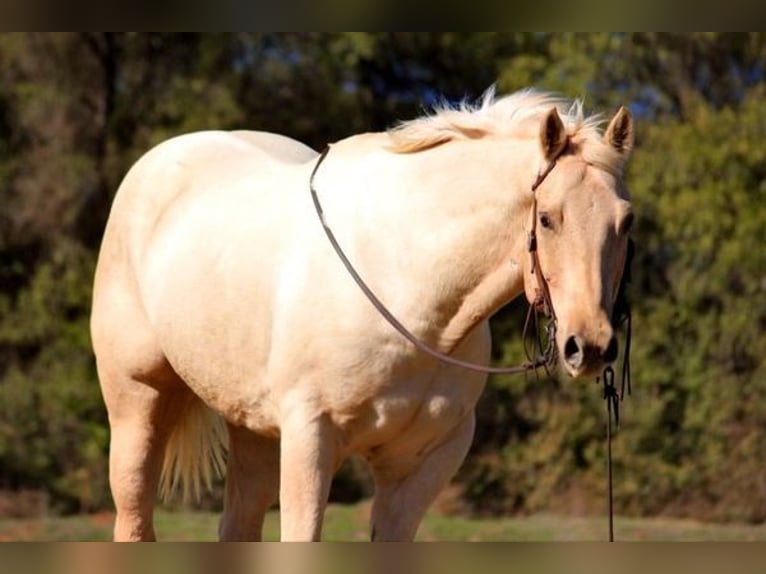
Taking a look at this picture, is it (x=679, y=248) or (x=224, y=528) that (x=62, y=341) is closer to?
(x=679, y=248)

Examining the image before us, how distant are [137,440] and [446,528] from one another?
5.34 metres

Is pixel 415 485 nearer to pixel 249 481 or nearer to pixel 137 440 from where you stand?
pixel 249 481

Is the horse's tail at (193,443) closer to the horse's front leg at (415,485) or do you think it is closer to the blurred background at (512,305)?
the horse's front leg at (415,485)

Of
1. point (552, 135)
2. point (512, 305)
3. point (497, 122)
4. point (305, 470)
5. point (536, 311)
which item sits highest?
point (512, 305)

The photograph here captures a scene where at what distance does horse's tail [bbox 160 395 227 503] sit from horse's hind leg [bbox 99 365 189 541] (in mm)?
125

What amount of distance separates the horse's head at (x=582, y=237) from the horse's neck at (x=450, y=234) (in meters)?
0.16

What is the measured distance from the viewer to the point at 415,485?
474 cm

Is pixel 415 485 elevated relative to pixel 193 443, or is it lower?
lower

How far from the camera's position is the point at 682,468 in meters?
11.7

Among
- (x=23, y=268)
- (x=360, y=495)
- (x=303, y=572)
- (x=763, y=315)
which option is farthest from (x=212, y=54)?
(x=303, y=572)

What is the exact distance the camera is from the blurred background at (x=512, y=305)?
1162 centimetres

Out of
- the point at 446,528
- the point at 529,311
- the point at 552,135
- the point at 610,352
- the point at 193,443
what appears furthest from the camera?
the point at 446,528

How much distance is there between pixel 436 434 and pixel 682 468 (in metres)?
7.50

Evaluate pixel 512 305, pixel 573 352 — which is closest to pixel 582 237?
pixel 573 352
